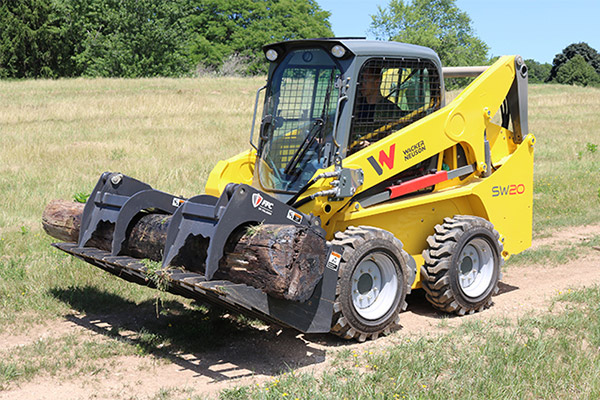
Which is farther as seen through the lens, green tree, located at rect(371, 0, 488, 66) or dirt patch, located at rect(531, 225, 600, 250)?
green tree, located at rect(371, 0, 488, 66)

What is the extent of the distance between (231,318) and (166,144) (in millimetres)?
11633

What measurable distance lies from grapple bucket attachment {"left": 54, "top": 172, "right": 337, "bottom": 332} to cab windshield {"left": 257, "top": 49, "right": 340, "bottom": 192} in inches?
32.9

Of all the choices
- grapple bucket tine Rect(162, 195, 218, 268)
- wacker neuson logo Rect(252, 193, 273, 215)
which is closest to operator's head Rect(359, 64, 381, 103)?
wacker neuson logo Rect(252, 193, 273, 215)

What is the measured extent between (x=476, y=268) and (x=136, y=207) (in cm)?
357

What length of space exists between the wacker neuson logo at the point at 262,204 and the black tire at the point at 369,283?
2.62 feet

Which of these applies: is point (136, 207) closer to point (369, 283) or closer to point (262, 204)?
point (262, 204)

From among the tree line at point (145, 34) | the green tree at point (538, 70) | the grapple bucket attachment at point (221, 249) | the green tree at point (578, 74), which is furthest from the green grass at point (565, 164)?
the green tree at point (538, 70)

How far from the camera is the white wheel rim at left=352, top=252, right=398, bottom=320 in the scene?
613cm

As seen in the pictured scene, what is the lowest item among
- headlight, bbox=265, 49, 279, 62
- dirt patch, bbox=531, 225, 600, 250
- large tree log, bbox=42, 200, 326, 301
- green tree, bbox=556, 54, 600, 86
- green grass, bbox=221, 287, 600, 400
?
green grass, bbox=221, 287, 600, 400

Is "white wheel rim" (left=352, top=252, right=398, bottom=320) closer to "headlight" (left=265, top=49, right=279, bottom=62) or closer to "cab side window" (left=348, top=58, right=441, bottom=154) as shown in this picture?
"cab side window" (left=348, top=58, right=441, bottom=154)

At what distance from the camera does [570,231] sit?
36.9 feet

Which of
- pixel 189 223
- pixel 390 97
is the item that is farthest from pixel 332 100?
pixel 189 223

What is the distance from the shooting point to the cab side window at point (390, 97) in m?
6.49

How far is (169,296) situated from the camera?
7508 mm
